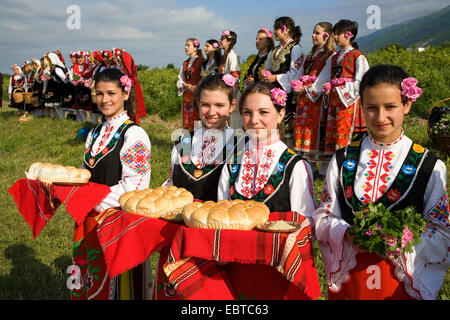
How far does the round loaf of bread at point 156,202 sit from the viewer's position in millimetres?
2145

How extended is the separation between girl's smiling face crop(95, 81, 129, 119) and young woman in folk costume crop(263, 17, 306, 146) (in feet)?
11.4

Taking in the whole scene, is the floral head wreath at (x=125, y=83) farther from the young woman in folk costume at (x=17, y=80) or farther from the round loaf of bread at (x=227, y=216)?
the young woman in folk costume at (x=17, y=80)

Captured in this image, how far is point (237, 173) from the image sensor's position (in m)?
2.42

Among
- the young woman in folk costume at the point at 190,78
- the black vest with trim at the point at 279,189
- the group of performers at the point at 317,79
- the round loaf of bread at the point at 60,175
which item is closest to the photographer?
the black vest with trim at the point at 279,189

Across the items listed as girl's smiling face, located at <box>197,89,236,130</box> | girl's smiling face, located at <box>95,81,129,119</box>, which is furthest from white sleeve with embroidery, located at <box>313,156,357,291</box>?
girl's smiling face, located at <box>95,81,129,119</box>

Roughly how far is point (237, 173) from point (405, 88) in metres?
1.02

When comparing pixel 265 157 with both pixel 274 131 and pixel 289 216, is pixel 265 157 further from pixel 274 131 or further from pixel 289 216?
pixel 289 216

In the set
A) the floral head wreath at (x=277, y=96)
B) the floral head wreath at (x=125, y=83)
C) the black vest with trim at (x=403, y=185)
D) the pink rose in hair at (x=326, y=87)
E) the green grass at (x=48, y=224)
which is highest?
the pink rose in hair at (x=326, y=87)

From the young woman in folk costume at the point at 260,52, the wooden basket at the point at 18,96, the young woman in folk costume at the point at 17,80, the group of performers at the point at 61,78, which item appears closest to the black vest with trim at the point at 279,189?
the young woman in folk costume at the point at 260,52

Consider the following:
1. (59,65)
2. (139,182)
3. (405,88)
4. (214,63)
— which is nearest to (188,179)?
(139,182)

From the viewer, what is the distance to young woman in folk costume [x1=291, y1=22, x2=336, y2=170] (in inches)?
227

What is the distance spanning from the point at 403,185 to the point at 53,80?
47.2ft

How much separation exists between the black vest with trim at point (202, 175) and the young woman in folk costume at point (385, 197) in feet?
2.51

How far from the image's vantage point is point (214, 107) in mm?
2711
